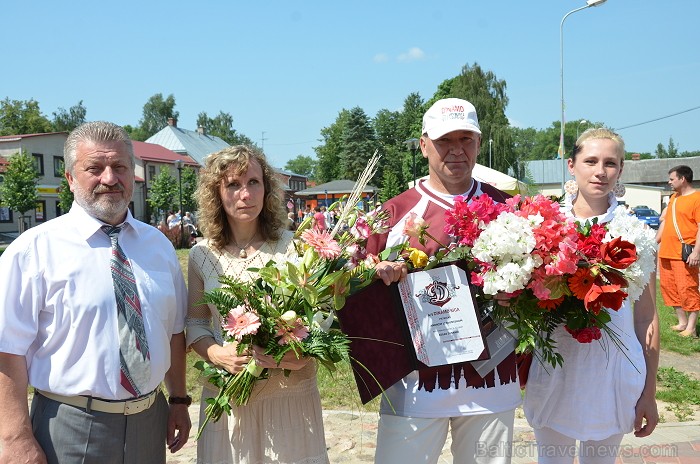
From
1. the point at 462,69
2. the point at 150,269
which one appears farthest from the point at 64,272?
the point at 462,69

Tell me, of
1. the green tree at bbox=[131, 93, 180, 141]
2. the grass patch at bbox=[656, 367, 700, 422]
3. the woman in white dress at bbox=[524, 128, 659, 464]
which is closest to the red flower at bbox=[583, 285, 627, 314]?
the woman in white dress at bbox=[524, 128, 659, 464]

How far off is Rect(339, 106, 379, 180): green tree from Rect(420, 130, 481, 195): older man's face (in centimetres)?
5951

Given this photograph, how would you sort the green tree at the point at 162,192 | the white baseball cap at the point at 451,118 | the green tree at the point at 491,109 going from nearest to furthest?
1. the white baseball cap at the point at 451,118
2. the green tree at the point at 162,192
3. the green tree at the point at 491,109

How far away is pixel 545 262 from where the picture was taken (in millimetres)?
2428

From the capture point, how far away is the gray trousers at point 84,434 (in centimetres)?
234

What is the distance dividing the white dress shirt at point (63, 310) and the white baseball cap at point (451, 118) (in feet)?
5.24

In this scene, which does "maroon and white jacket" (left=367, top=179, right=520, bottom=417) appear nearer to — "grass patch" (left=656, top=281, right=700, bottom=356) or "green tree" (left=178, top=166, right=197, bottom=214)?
"grass patch" (left=656, top=281, right=700, bottom=356)

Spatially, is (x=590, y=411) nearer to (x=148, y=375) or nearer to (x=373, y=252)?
(x=373, y=252)

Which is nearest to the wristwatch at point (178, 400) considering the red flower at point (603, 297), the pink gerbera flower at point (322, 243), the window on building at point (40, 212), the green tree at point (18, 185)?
the pink gerbera flower at point (322, 243)

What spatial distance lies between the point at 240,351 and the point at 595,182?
193 cm

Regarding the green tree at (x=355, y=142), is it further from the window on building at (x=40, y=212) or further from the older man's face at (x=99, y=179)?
the older man's face at (x=99, y=179)

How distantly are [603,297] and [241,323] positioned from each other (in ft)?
4.93

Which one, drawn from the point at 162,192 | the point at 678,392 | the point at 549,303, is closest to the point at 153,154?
the point at 162,192

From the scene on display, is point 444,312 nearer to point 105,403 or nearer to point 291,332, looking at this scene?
point 291,332
